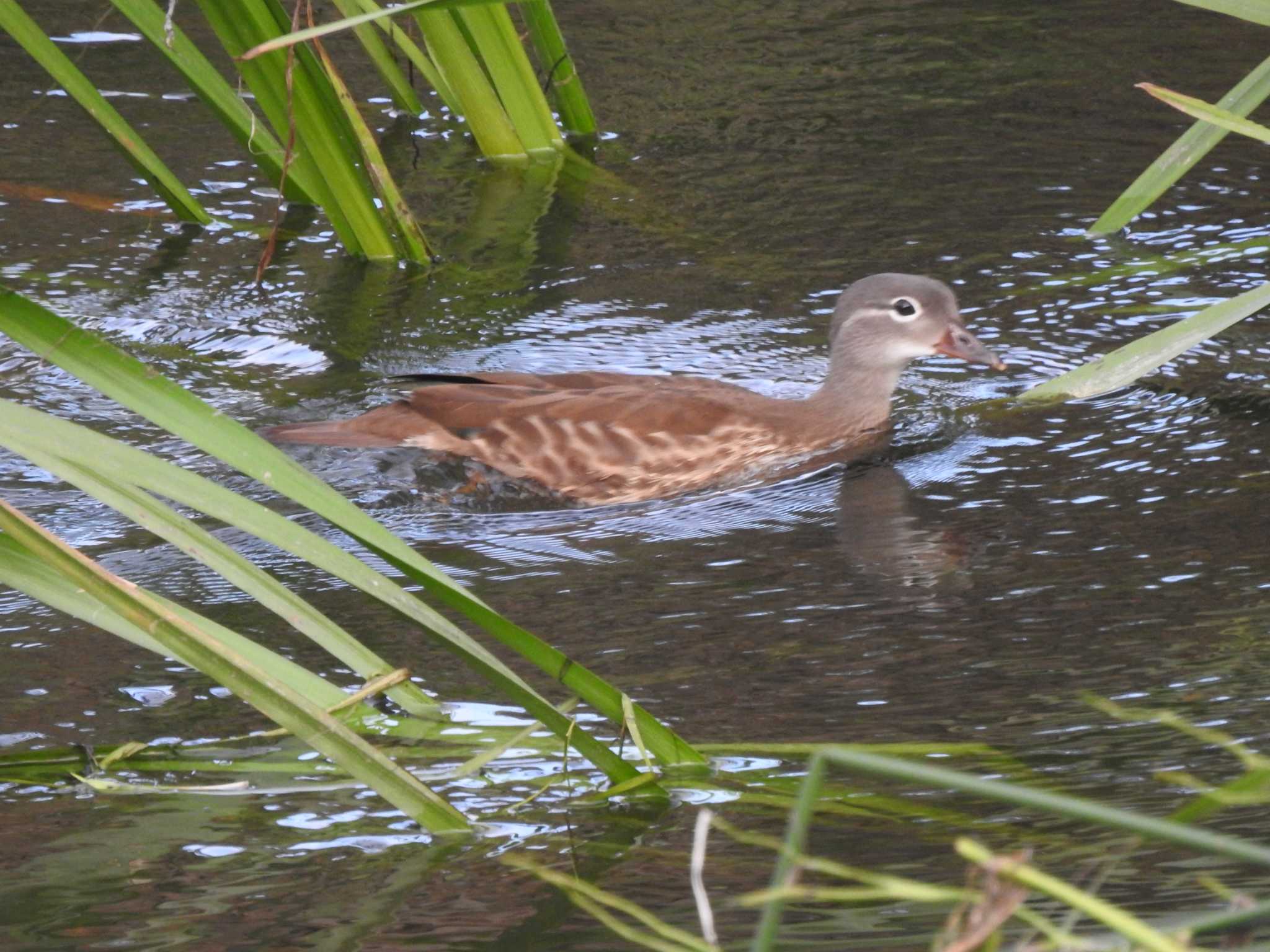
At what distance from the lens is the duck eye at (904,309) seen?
5809 millimetres

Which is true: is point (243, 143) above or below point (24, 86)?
below

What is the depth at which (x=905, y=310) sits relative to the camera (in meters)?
5.82

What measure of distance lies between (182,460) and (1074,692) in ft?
9.74

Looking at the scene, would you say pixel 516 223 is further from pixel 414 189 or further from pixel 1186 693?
pixel 1186 693

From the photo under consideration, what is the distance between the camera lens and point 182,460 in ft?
17.9

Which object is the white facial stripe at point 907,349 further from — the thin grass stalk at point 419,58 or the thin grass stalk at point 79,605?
the thin grass stalk at point 79,605

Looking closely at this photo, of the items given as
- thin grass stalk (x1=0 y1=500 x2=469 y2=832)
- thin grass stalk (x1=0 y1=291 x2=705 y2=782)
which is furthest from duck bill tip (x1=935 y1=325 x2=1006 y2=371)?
thin grass stalk (x1=0 y1=500 x2=469 y2=832)

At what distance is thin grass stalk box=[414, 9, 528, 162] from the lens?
669cm

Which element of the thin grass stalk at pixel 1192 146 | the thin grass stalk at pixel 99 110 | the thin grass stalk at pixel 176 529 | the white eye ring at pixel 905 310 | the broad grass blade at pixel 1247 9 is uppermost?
the thin grass stalk at pixel 99 110

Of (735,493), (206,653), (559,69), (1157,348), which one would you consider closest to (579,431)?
(735,493)

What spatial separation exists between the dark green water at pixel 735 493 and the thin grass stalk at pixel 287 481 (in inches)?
15.2

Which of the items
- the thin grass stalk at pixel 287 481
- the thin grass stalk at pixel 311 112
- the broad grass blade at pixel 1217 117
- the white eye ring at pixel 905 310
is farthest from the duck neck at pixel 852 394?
the thin grass stalk at pixel 287 481

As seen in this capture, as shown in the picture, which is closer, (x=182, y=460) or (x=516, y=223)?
(x=182, y=460)

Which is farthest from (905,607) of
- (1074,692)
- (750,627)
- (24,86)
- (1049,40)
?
(24,86)
